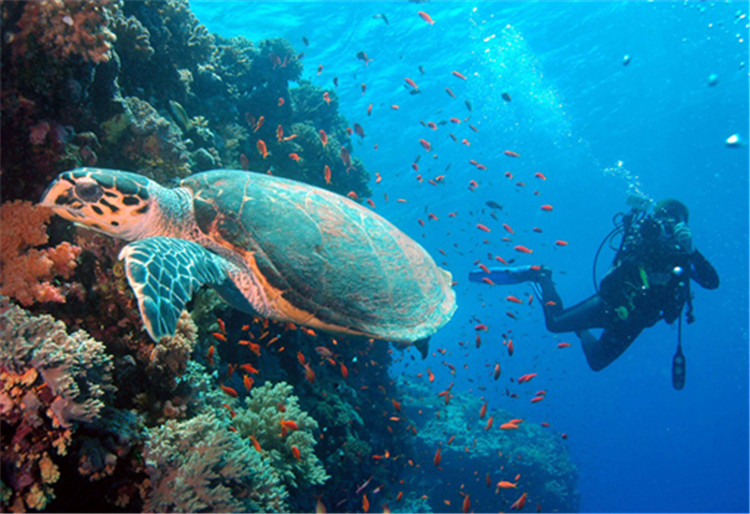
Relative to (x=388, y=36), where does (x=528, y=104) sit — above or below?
above

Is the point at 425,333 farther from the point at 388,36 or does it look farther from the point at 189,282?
the point at 388,36

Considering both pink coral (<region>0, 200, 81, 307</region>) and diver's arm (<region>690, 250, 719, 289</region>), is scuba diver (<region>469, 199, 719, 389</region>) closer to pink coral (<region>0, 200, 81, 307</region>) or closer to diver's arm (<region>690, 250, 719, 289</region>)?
diver's arm (<region>690, 250, 719, 289</region>)

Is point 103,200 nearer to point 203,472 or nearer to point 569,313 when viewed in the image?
point 203,472

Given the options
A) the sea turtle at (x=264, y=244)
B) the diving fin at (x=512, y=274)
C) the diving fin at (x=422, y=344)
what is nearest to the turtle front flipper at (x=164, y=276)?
the sea turtle at (x=264, y=244)

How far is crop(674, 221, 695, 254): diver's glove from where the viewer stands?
715 centimetres

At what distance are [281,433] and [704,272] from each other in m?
8.87

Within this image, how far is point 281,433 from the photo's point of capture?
3.44 meters

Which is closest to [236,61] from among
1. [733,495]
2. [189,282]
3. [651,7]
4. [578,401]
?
[189,282]

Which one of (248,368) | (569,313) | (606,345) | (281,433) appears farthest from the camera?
(569,313)

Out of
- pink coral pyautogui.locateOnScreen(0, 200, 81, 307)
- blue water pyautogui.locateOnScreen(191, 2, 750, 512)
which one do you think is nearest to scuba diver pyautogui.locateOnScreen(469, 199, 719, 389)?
blue water pyautogui.locateOnScreen(191, 2, 750, 512)

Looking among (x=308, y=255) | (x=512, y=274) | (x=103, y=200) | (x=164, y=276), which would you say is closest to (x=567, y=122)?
(x=512, y=274)

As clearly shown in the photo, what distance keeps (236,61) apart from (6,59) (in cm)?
577

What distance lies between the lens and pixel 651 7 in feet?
54.3

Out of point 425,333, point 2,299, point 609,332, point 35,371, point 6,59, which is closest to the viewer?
point 35,371
